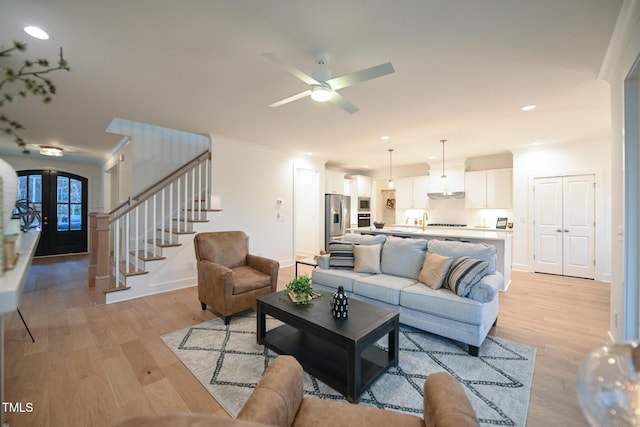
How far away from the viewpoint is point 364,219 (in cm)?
829

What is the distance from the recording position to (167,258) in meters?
4.30

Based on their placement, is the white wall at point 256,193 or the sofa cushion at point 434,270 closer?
the sofa cushion at point 434,270

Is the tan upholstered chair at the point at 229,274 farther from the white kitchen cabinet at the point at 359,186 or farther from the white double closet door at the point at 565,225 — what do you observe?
the white double closet door at the point at 565,225

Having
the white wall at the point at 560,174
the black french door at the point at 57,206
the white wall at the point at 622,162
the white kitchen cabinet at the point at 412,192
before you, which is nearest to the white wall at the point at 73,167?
the black french door at the point at 57,206

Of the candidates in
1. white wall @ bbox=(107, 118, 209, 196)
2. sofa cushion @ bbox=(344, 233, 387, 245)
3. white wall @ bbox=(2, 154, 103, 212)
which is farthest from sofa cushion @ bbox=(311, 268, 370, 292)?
white wall @ bbox=(2, 154, 103, 212)

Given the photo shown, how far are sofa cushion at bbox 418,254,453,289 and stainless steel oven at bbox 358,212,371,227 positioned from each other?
5.08 meters

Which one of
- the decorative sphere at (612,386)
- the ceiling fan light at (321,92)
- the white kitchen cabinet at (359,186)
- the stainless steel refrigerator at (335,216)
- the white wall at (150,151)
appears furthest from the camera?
the white kitchen cabinet at (359,186)

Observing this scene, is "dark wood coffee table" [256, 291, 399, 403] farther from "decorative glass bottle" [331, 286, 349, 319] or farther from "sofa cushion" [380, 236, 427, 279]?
"sofa cushion" [380, 236, 427, 279]

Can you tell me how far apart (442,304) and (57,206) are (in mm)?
9320

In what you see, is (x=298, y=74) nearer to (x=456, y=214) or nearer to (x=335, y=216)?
(x=335, y=216)

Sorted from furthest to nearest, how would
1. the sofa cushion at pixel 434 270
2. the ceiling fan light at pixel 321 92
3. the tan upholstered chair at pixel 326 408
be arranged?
1. the sofa cushion at pixel 434 270
2. the ceiling fan light at pixel 321 92
3. the tan upholstered chair at pixel 326 408

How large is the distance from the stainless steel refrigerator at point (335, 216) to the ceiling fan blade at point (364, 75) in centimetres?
498

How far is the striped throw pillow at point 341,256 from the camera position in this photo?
3.59 m

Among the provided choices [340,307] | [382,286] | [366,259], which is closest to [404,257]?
[366,259]
